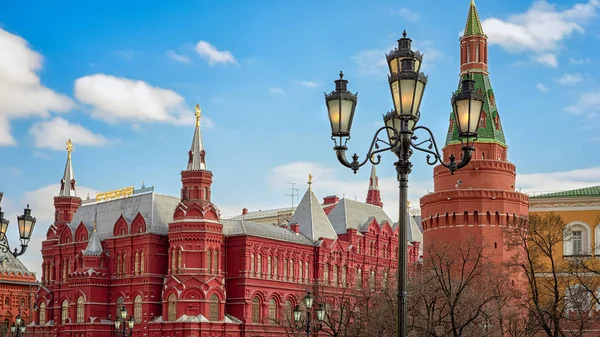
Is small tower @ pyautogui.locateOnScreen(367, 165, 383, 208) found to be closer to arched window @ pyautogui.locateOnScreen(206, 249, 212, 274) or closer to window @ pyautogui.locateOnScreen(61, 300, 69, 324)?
window @ pyautogui.locateOnScreen(61, 300, 69, 324)

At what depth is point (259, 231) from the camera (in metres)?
69.6

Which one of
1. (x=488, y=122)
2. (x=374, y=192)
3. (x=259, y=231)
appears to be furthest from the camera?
(x=374, y=192)

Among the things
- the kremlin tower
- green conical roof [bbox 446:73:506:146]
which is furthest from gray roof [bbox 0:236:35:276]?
green conical roof [bbox 446:73:506:146]

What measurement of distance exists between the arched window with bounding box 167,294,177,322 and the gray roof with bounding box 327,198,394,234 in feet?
65.9

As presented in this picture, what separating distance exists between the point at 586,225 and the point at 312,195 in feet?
88.3

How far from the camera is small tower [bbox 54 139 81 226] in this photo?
77.1 metres

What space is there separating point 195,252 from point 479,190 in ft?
68.2

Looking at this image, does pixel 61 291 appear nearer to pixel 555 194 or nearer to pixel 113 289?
pixel 113 289

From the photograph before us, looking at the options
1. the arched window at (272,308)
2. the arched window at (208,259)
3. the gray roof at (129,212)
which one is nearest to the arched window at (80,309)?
the gray roof at (129,212)

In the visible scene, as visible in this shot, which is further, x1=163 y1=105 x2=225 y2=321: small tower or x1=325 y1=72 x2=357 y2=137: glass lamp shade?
x1=163 y1=105 x2=225 y2=321: small tower

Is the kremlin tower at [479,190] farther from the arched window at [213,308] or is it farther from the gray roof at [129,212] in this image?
the gray roof at [129,212]

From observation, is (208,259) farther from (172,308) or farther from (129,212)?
(129,212)

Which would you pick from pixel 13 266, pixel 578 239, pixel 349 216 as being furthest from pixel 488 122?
pixel 13 266

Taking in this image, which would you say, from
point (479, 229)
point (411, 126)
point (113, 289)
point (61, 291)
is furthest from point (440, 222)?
point (411, 126)
